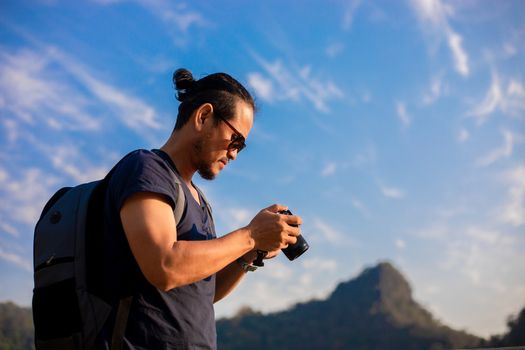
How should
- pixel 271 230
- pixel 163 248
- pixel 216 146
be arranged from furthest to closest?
1. pixel 216 146
2. pixel 271 230
3. pixel 163 248

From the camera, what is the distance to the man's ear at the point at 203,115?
8.91 feet

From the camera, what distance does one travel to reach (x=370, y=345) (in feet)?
248

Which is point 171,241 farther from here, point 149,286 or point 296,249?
point 296,249

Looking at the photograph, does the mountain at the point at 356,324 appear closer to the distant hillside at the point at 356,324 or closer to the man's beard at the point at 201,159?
the distant hillside at the point at 356,324

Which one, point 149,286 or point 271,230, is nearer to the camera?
point 149,286

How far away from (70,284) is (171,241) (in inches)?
16.5

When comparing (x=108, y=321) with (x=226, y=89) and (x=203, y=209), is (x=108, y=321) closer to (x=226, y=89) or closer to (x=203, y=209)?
(x=203, y=209)

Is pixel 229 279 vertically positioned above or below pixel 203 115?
below

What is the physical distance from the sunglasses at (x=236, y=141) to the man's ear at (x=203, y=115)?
6cm

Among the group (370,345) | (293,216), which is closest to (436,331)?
(370,345)

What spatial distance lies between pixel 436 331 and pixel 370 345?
9.17m

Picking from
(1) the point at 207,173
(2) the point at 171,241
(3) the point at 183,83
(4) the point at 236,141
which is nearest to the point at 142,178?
(2) the point at 171,241

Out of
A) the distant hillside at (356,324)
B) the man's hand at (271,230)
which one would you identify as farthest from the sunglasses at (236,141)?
the distant hillside at (356,324)

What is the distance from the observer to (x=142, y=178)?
2189 millimetres
